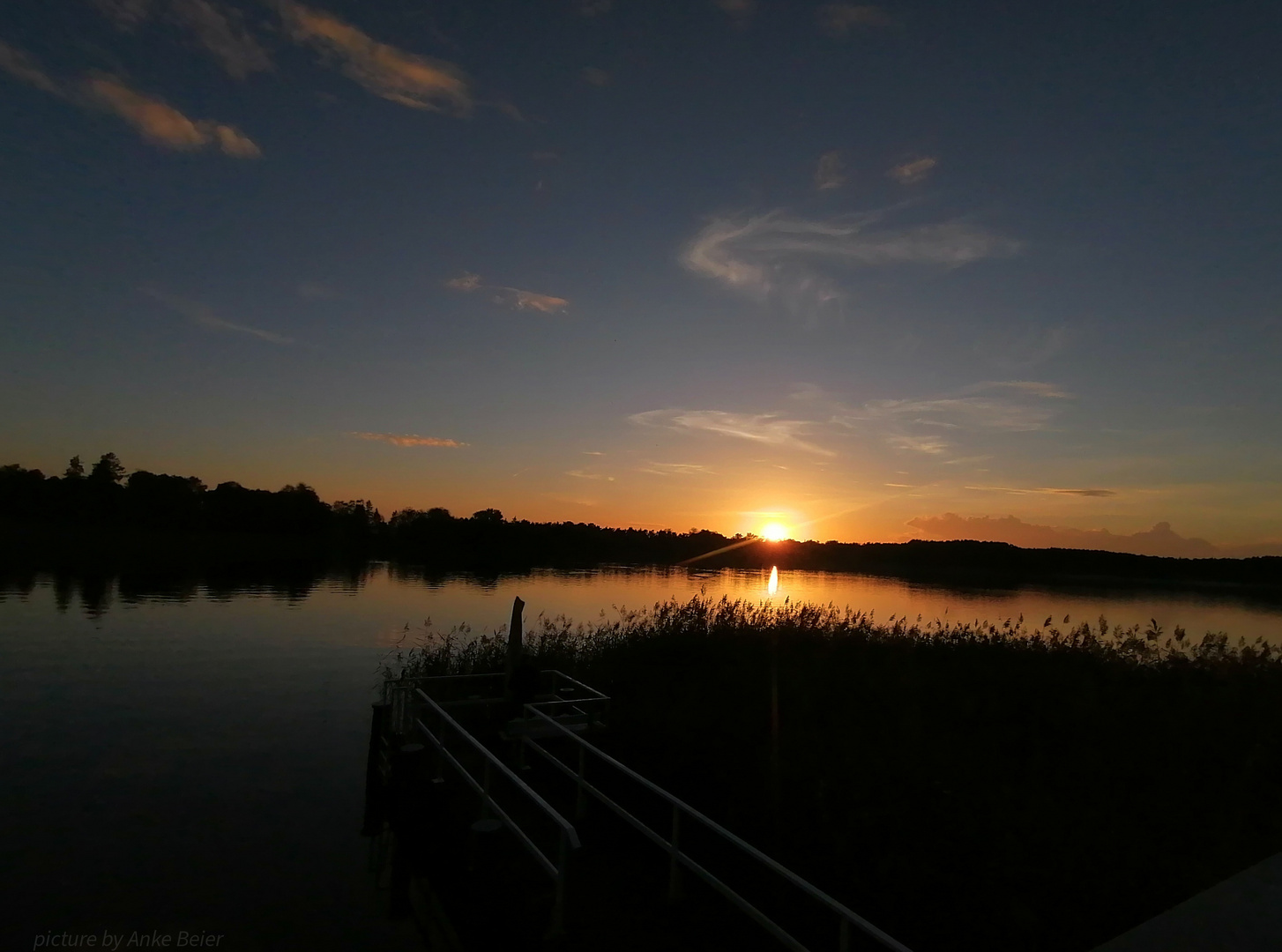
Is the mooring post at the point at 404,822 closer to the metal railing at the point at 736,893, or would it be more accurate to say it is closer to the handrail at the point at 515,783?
the handrail at the point at 515,783

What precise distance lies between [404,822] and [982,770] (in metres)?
7.83

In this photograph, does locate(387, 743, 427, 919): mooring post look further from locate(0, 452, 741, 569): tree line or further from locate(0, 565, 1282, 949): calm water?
locate(0, 452, 741, 569): tree line

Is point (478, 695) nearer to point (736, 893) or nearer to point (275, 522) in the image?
point (736, 893)

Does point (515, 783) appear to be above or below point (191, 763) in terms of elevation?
above

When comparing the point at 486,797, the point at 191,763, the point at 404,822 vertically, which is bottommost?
the point at 191,763

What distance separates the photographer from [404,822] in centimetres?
1007

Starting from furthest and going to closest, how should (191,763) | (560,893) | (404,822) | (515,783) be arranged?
(191,763) → (404,822) → (515,783) → (560,893)

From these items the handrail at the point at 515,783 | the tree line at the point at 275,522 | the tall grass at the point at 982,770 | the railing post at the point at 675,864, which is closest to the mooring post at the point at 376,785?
the handrail at the point at 515,783

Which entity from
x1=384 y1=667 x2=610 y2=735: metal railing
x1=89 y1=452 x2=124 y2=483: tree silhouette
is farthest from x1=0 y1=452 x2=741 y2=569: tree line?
x1=384 y1=667 x2=610 y2=735: metal railing

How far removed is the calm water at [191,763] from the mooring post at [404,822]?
39 cm

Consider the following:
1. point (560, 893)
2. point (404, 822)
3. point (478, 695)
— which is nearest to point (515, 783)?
point (560, 893)

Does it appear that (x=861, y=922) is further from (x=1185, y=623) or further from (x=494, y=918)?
(x=1185, y=623)

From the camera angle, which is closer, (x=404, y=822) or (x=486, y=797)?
Answer: (x=486, y=797)

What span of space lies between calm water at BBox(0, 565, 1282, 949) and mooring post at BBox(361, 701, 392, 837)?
0.57 meters
